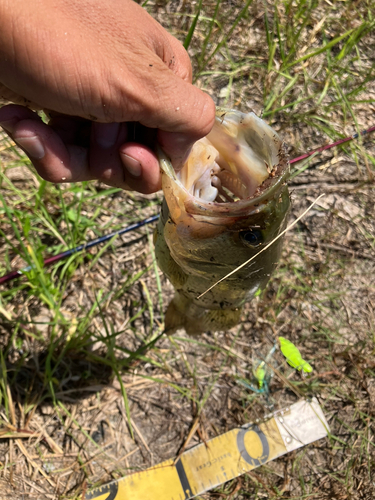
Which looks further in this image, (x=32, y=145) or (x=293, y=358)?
(x=293, y=358)

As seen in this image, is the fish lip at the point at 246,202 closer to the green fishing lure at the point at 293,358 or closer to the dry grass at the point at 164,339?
the dry grass at the point at 164,339

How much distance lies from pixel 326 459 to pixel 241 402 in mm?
753

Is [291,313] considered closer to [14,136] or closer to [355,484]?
[355,484]

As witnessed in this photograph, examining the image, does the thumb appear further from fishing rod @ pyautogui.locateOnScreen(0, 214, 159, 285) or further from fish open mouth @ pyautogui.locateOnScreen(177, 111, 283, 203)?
fishing rod @ pyautogui.locateOnScreen(0, 214, 159, 285)

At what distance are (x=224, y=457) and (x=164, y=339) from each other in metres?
0.92

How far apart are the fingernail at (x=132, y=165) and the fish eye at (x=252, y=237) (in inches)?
19.3

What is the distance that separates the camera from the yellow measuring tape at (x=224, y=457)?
2461mm

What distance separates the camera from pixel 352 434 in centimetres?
285

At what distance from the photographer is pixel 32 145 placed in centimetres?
140

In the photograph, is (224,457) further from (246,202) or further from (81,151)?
(81,151)

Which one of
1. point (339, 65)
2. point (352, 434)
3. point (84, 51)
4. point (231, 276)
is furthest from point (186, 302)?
point (339, 65)

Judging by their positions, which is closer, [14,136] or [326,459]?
[14,136]

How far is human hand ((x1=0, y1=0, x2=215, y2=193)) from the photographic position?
45.0 inches

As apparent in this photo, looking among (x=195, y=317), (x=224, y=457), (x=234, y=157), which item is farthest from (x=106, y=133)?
(x=224, y=457)
